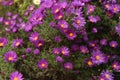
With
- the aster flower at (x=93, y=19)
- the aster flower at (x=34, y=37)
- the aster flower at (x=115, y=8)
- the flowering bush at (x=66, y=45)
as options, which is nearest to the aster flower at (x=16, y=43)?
the flowering bush at (x=66, y=45)

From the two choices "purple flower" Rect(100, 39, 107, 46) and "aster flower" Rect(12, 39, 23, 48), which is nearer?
"aster flower" Rect(12, 39, 23, 48)

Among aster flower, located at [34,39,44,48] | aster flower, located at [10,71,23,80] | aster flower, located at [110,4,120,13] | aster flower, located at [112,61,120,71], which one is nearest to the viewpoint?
aster flower, located at [10,71,23,80]

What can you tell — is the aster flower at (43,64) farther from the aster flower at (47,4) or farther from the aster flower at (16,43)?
the aster flower at (47,4)

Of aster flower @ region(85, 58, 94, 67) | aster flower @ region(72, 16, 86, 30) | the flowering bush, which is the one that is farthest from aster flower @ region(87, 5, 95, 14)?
aster flower @ region(85, 58, 94, 67)

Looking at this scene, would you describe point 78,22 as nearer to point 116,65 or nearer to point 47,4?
point 47,4

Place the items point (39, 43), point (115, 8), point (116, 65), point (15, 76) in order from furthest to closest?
point (115, 8), point (116, 65), point (39, 43), point (15, 76)

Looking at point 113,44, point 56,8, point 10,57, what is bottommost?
point 10,57

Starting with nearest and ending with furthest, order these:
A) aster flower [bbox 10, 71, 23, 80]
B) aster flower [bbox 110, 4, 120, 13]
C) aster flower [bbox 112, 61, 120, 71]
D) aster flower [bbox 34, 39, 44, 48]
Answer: aster flower [bbox 10, 71, 23, 80]
aster flower [bbox 34, 39, 44, 48]
aster flower [bbox 112, 61, 120, 71]
aster flower [bbox 110, 4, 120, 13]

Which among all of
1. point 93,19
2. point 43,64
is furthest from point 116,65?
point 43,64

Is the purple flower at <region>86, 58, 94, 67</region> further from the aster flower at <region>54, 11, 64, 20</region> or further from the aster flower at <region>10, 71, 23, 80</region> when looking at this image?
the aster flower at <region>10, 71, 23, 80</region>
